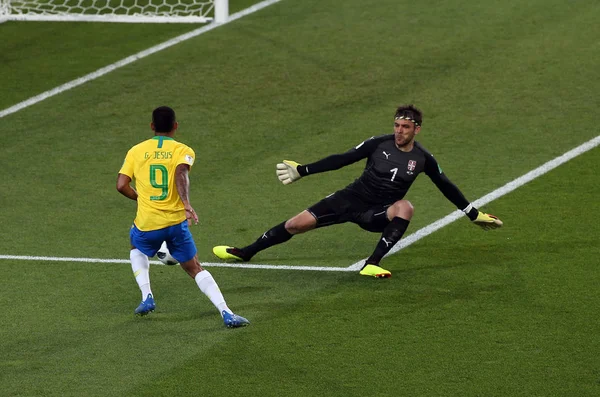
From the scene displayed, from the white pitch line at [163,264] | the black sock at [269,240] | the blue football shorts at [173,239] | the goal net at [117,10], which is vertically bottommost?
the white pitch line at [163,264]

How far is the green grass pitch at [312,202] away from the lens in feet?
28.3

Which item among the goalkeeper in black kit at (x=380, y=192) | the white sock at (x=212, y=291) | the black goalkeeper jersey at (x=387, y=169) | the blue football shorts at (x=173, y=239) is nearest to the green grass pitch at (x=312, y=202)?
the white sock at (x=212, y=291)

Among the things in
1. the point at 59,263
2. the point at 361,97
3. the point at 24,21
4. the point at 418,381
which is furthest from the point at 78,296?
the point at 24,21

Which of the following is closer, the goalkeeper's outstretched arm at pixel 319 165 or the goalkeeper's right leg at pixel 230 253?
the goalkeeper's outstretched arm at pixel 319 165

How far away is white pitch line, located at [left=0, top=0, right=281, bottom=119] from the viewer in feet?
54.1

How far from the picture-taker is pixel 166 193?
30.7 ft

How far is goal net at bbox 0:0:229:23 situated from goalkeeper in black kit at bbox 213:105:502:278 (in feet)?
28.5

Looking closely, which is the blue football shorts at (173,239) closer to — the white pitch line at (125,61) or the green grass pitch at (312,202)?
the green grass pitch at (312,202)

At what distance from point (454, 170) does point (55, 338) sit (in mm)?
6099

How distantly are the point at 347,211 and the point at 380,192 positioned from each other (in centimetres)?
33

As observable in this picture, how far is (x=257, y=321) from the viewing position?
9.52 meters

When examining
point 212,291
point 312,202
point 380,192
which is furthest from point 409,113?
point 312,202

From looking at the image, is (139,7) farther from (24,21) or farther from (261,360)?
(261,360)

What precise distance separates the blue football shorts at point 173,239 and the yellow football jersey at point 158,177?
0.15 feet
